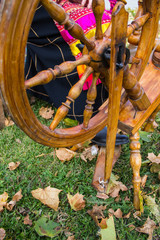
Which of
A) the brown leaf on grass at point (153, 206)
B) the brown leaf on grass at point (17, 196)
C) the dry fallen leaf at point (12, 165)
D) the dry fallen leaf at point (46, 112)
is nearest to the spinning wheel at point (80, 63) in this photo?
the brown leaf on grass at point (153, 206)

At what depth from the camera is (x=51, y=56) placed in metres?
1.78

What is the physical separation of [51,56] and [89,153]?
0.86m

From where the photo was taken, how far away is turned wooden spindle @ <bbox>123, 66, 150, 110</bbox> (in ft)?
3.33

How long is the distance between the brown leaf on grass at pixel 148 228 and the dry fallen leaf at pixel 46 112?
1228 millimetres

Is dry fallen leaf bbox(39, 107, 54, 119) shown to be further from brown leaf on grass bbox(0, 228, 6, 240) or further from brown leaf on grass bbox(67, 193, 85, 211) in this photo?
brown leaf on grass bbox(0, 228, 6, 240)

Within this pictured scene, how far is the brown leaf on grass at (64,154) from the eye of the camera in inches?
67.0

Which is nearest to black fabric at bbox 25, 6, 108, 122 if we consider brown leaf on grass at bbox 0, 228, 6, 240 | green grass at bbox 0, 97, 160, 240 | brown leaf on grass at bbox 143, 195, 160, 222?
green grass at bbox 0, 97, 160, 240

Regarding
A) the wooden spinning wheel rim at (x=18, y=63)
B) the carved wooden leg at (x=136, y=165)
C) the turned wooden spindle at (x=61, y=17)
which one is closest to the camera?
the wooden spinning wheel rim at (x=18, y=63)

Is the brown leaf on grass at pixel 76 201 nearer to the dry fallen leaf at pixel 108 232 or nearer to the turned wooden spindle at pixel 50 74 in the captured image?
the dry fallen leaf at pixel 108 232

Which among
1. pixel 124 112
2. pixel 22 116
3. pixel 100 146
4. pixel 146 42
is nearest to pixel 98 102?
pixel 100 146

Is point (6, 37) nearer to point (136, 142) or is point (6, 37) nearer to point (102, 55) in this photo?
point (102, 55)

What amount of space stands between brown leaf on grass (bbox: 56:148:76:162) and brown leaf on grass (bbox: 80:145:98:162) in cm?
8

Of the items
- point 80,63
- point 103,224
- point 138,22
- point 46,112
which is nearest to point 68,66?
point 80,63

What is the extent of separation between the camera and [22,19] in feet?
2.03
